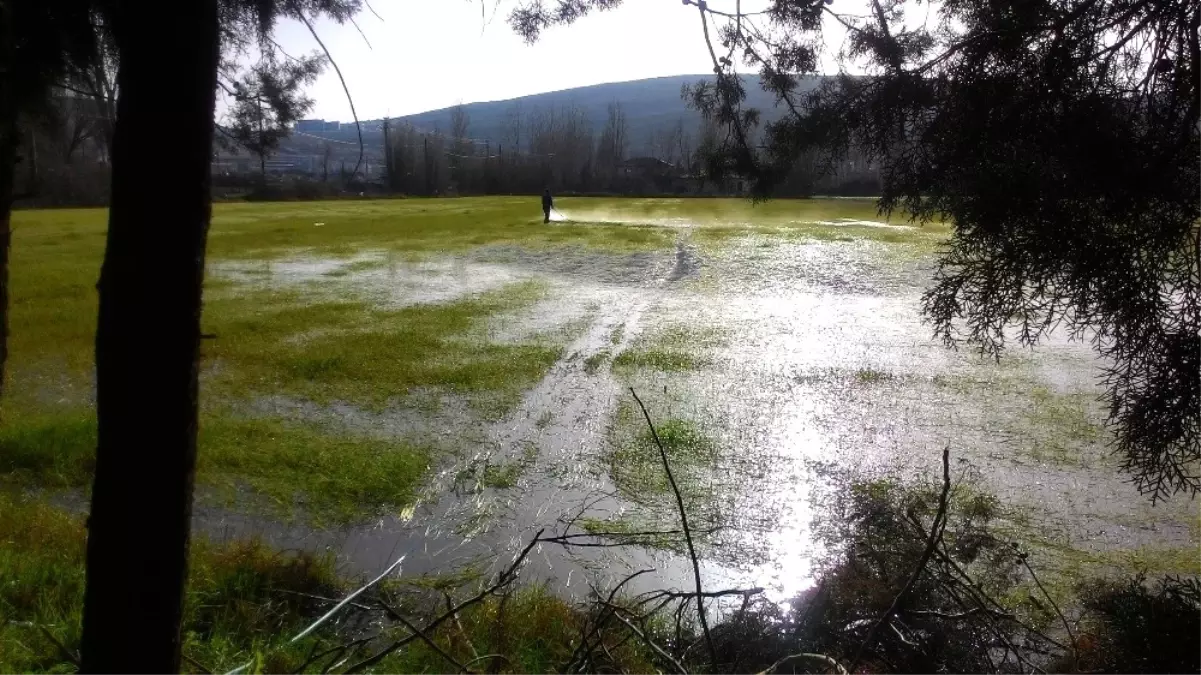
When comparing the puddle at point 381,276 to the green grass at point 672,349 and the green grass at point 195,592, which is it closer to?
the green grass at point 672,349

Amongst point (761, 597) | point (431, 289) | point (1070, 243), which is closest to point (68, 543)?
point (761, 597)

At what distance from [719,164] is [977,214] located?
4.15 ft

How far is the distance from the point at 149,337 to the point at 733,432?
513cm

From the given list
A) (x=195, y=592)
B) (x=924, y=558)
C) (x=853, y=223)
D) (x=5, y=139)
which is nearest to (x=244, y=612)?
(x=195, y=592)

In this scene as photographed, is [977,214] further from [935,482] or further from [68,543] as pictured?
[68,543]

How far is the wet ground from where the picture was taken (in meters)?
4.20

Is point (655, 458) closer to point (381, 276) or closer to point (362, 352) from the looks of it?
point (362, 352)

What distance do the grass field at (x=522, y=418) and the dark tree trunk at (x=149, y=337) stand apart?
976 mm

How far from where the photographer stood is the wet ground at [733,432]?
4195 millimetres

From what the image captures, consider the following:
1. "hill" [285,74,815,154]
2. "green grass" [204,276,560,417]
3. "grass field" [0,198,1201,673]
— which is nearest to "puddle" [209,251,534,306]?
"grass field" [0,198,1201,673]

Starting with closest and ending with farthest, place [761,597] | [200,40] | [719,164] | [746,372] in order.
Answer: [200,40]
[761,597]
[719,164]
[746,372]

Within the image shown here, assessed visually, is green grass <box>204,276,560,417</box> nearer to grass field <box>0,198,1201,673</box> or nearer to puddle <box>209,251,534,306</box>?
grass field <box>0,198,1201,673</box>

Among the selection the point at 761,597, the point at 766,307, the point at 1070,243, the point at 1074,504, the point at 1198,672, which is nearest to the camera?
the point at 1198,672

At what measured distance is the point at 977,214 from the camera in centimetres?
312
